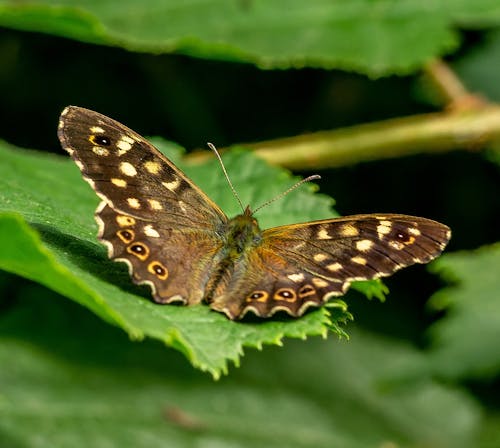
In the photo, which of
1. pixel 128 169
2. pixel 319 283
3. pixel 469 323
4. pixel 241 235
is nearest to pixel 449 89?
pixel 469 323

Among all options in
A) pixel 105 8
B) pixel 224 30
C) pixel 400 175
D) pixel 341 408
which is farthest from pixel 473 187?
pixel 105 8

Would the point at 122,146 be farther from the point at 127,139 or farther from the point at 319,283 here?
the point at 319,283

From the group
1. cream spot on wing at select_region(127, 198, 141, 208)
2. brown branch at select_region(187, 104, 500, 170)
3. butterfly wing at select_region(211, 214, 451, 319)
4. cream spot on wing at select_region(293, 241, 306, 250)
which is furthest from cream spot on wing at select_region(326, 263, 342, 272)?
brown branch at select_region(187, 104, 500, 170)

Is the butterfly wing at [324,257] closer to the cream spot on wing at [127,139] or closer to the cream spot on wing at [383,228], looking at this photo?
the cream spot on wing at [383,228]

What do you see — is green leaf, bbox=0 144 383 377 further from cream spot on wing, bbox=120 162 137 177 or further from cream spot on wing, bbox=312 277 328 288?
cream spot on wing, bbox=120 162 137 177

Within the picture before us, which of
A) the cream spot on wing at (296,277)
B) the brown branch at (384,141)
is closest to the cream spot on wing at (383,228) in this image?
the cream spot on wing at (296,277)

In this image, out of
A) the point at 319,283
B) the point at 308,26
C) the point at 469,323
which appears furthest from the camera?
the point at 308,26

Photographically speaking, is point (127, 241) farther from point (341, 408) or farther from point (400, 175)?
point (400, 175)
